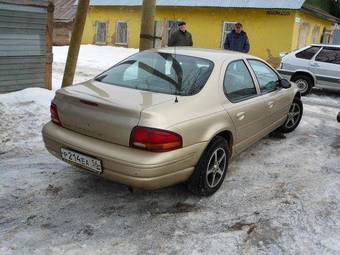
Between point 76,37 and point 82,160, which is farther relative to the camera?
point 76,37

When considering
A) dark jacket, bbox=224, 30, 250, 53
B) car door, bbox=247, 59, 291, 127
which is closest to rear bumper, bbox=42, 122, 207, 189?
car door, bbox=247, 59, 291, 127

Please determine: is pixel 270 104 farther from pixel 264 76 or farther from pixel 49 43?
pixel 49 43

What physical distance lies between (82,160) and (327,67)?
28.6 ft

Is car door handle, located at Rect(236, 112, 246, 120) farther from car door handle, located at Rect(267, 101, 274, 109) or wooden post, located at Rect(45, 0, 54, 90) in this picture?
wooden post, located at Rect(45, 0, 54, 90)

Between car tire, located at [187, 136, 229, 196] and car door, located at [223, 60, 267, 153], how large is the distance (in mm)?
331

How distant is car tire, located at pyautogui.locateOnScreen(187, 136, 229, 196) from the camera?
4.00 m

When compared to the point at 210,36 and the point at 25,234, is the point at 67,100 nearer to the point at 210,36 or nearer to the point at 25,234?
the point at 25,234

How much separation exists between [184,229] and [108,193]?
0.99 metres

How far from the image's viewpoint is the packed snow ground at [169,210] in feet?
11.1

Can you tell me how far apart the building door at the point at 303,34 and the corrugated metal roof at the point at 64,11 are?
A: 1351 centimetres

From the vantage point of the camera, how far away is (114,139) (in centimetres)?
364

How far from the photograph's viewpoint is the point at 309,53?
11062 millimetres

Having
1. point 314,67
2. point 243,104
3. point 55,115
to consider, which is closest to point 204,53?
point 243,104

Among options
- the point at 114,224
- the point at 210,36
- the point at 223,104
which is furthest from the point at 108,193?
the point at 210,36
